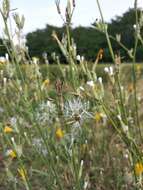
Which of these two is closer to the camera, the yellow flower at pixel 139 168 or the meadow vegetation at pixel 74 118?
the meadow vegetation at pixel 74 118

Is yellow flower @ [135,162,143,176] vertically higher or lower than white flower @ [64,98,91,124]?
lower

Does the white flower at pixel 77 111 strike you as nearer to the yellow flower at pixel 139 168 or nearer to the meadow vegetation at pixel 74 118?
the meadow vegetation at pixel 74 118

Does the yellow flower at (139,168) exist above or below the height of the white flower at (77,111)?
below

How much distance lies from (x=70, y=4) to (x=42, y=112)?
0.67 m

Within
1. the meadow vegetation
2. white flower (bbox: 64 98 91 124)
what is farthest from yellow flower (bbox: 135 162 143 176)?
white flower (bbox: 64 98 91 124)

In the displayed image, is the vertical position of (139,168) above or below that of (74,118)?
below

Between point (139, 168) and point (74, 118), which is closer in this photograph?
point (74, 118)

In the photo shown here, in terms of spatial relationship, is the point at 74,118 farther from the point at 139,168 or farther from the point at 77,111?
the point at 139,168

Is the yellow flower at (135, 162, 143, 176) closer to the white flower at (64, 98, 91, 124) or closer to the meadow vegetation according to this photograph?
the meadow vegetation

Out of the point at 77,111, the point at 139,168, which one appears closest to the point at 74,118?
the point at 77,111

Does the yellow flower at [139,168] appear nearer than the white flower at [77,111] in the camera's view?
No

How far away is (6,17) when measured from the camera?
7.03 feet

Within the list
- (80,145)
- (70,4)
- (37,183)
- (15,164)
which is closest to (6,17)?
(70,4)

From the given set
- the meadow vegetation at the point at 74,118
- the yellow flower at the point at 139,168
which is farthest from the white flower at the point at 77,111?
the yellow flower at the point at 139,168
